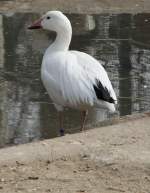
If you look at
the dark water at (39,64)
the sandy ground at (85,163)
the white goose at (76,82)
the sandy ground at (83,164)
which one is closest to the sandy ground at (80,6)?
the dark water at (39,64)

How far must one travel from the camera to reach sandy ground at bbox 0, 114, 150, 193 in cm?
558

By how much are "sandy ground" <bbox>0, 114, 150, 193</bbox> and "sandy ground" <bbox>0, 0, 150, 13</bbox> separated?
1081cm

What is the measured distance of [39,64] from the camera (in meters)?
12.1

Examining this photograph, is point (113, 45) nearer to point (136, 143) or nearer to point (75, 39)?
point (75, 39)

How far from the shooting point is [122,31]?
14984 mm

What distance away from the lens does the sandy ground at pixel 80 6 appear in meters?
17.7

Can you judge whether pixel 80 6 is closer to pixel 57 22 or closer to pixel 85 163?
pixel 57 22

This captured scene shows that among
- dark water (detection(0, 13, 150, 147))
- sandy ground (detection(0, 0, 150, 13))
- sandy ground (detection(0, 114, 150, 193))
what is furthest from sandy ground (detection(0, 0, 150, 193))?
sandy ground (detection(0, 0, 150, 13))

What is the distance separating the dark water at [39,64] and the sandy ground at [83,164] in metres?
2.04

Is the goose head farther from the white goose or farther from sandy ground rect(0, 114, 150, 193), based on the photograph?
sandy ground rect(0, 114, 150, 193)

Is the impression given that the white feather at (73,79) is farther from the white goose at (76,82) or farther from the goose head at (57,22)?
the goose head at (57,22)

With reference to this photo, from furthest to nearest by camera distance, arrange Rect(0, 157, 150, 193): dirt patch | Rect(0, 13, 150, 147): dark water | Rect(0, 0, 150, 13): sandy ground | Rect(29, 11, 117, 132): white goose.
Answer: Rect(0, 0, 150, 13): sandy ground → Rect(0, 13, 150, 147): dark water → Rect(29, 11, 117, 132): white goose → Rect(0, 157, 150, 193): dirt patch

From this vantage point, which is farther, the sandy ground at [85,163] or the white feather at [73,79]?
the white feather at [73,79]

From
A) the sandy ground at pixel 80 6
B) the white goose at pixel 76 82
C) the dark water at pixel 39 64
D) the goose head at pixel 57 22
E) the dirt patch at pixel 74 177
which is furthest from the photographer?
the sandy ground at pixel 80 6
